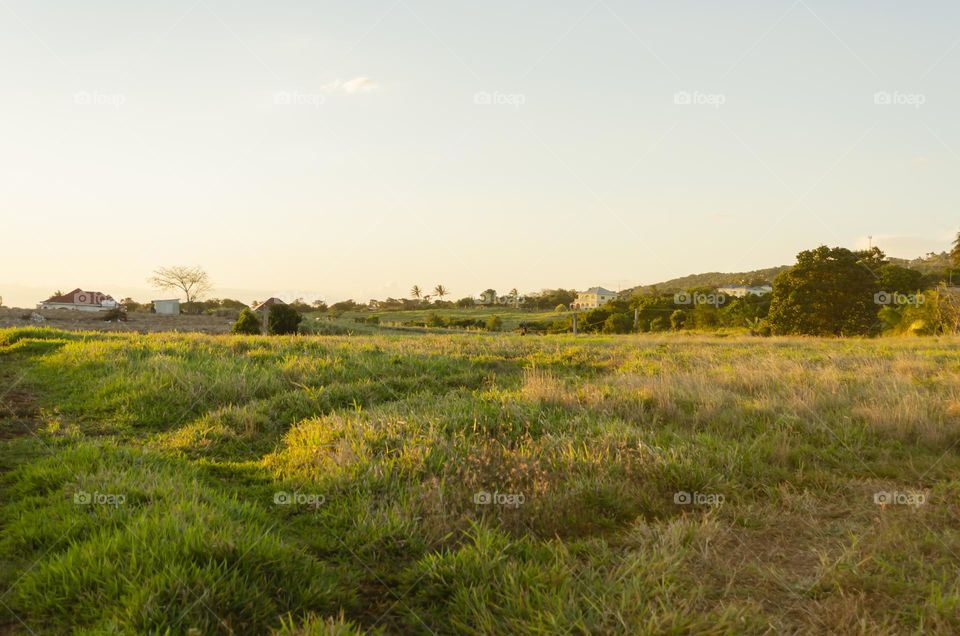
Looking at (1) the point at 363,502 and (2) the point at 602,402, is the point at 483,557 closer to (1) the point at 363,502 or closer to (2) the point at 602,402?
(1) the point at 363,502

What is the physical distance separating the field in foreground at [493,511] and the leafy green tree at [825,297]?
42.8 metres

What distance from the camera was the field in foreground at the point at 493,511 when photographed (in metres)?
3.79

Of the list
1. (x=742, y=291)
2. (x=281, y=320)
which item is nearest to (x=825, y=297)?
(x=281, y=320)

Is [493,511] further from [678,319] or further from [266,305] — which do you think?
[678,319]

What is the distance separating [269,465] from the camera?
277 inches

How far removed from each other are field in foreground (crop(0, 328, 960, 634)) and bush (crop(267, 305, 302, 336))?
24684 millimetres

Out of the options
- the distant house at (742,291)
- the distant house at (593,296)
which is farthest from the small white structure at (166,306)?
the distant house at (593,296)

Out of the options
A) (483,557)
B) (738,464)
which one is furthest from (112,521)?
(738,464)

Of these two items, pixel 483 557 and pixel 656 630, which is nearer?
pixel 656 630

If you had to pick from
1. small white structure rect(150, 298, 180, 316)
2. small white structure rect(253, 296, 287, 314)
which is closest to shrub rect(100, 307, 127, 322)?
small white structure rect(253, 296, 287, 314)

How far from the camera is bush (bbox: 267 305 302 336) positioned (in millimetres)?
35000

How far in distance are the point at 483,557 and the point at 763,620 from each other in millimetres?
1907

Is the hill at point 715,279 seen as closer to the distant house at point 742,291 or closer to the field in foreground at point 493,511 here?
the distant house at point 742,291

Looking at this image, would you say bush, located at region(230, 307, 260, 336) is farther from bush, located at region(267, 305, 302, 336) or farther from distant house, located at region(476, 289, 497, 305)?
distant house, located at region(476, 289, 497, 305)
